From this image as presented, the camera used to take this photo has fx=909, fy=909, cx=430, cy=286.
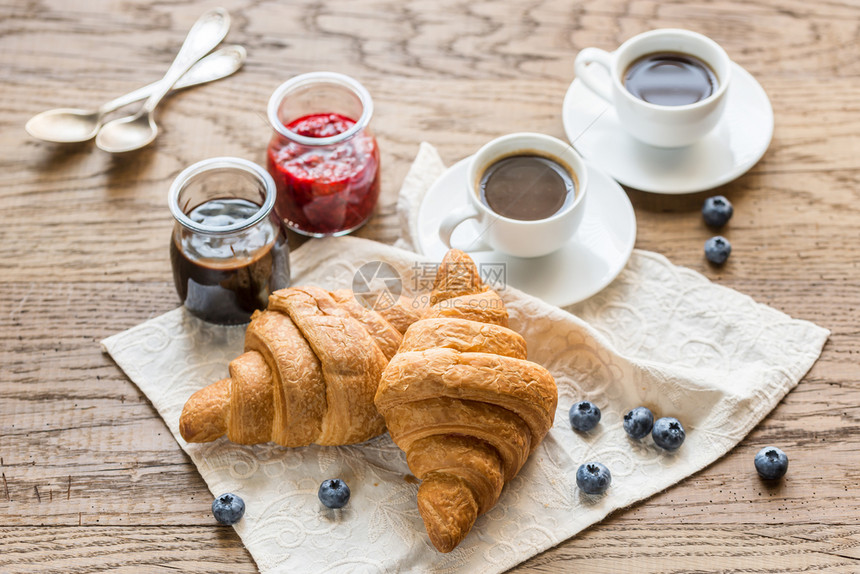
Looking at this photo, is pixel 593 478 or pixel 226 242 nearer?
pixel 593 478

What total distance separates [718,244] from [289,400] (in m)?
0.98

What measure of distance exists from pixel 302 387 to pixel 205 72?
1020 millimetres

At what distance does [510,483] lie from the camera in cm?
169

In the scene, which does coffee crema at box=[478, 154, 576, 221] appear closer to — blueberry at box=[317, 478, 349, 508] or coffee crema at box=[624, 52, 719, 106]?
coffee crema at box=[624, 52, 719, 106]

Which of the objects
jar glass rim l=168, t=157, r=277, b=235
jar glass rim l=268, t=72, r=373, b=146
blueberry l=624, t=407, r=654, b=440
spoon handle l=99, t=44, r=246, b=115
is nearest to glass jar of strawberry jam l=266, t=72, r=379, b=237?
jar glass rim l=268, t=72, r=373, b=146

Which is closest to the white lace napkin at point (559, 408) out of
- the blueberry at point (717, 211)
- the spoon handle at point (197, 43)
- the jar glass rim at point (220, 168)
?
the blueberry at point (717, 211)

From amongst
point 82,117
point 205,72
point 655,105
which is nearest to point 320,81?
point 205,72

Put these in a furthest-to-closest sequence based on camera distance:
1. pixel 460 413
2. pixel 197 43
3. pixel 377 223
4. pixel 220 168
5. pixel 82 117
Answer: pixel 197 43, pixel 82 117, pixel 377 223, pixel 220 168, pixel 460 413

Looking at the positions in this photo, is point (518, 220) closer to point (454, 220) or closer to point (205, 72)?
point (454, 220)

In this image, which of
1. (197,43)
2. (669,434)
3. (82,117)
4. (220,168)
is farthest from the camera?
(197,43)

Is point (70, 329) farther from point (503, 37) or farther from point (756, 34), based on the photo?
point (756, 34)

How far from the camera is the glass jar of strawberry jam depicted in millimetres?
1916

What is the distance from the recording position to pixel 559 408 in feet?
5.90

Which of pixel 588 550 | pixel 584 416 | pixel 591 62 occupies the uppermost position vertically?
pixel 591 62
